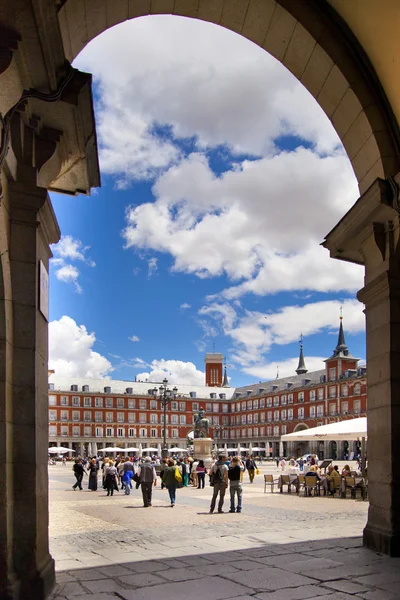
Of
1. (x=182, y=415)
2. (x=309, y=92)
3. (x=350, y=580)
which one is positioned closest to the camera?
(x=350, y=580)

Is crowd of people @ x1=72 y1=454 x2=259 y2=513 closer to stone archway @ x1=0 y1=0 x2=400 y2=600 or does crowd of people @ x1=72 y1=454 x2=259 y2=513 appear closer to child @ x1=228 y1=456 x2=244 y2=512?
child @ x1=228 y1=456 x2=244 y2=512

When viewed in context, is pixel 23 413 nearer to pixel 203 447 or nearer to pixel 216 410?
pixel 203 447

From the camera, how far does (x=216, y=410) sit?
91.0m

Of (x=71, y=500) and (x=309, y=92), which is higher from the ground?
(x=309, y=92)

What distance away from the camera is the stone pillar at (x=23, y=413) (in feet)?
15.5

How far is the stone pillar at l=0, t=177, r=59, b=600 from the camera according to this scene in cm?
473

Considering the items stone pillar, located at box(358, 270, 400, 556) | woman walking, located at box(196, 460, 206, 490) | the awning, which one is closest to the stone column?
stone pillar, located at box(358, 270, 400, 556)

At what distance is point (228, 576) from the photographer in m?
5.80

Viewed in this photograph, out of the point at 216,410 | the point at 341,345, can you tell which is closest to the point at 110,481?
the point at 341,345

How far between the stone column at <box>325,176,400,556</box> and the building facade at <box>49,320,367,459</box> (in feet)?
192

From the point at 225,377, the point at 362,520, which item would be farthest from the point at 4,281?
the point at 225,377

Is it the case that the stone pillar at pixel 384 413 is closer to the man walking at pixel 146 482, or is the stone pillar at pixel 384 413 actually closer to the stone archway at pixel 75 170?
the stone archway at pixel 75 170

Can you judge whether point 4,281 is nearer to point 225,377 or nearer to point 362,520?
point 362,520

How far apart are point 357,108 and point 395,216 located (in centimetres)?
130
